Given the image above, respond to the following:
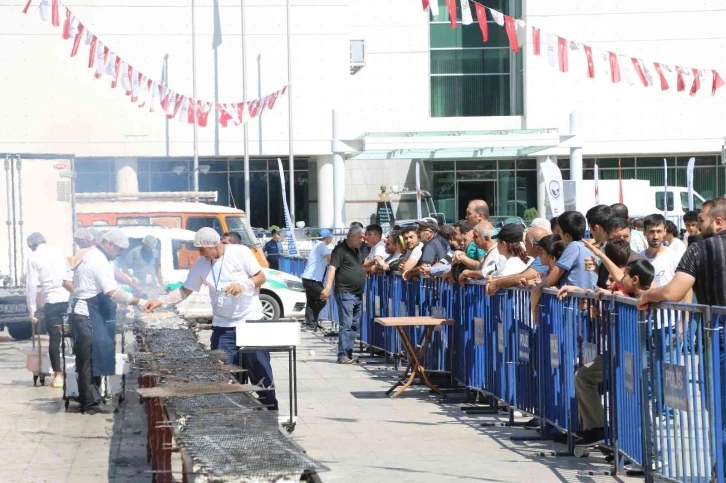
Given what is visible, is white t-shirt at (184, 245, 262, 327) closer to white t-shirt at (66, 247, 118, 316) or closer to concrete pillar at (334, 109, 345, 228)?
white t-shirt at (66, 247, 118, 316)

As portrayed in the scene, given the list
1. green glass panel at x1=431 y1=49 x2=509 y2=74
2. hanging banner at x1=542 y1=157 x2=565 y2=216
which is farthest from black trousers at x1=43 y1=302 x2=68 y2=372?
green glass panel at x1=431 y1=49 x2=509 y2=74

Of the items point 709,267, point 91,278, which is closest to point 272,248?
point 91,278

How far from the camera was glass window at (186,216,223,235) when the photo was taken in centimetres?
2200

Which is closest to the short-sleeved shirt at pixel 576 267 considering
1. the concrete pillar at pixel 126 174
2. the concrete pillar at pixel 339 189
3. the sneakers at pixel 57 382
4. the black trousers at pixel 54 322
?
the black trousers at pixel 54 322

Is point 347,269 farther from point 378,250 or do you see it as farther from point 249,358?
point 249,358

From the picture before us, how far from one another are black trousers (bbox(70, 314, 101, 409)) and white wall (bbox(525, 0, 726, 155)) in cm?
3754

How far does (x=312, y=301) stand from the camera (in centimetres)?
2095

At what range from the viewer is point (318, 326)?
73.0ft

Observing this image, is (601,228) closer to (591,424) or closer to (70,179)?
(591,424)

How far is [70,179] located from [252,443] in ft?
46.8

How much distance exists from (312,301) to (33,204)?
4954 mm

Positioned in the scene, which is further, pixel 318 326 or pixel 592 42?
pixel 592 42

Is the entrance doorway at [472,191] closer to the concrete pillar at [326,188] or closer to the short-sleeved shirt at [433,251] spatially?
the concrete pillar at [326,188]

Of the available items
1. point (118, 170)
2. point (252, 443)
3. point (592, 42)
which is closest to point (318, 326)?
point (252, 443)
